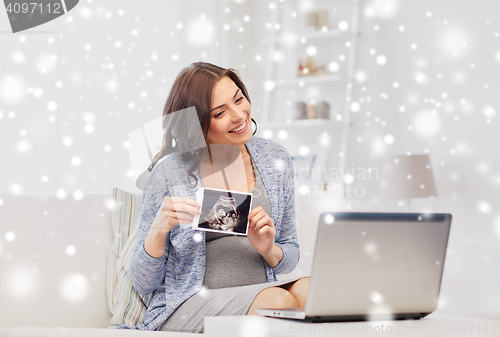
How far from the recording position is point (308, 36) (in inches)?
105

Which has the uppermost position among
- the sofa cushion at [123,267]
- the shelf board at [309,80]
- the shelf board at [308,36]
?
the shelf board at [308,36]

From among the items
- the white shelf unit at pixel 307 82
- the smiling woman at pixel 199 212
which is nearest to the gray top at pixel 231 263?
the smiling woman at pixel 199 212

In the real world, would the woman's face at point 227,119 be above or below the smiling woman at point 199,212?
above

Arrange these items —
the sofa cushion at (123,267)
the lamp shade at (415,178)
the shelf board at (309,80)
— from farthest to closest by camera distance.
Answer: the shelf board at (309,80) → the lamp shade at (415,178) → the sofa cushion at (123,267)

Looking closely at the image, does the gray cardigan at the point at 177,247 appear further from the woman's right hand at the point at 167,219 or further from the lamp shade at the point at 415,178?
the lamp shade at the point at 415,178

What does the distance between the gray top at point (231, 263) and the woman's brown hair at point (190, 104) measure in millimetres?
162

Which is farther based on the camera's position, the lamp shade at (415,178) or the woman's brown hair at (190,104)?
the lamp shade at (415,178)

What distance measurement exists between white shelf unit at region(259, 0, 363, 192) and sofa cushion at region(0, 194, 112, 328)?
1.55 m

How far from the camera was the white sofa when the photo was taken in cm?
113

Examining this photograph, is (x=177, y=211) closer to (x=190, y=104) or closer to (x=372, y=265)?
(x=190, y=104)

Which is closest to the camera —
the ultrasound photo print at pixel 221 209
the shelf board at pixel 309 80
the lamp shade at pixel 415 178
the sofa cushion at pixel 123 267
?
the ultrasound photo print at pixel 221 209

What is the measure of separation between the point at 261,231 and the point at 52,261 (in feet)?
1.71

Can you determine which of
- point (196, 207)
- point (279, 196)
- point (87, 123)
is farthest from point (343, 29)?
point (196, 207)

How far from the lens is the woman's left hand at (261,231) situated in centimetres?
105
